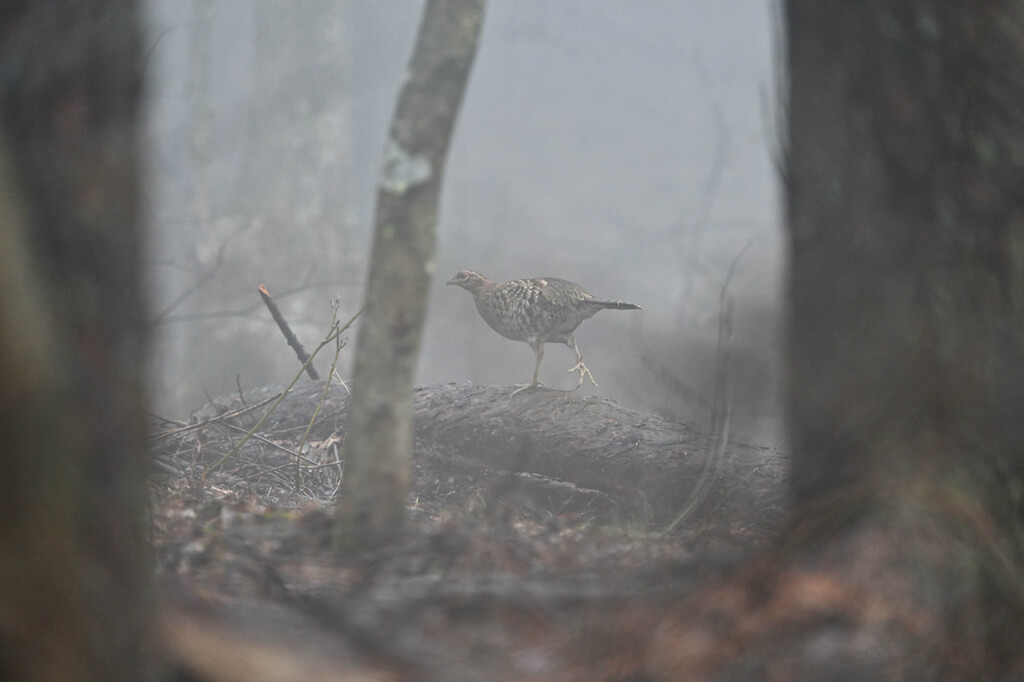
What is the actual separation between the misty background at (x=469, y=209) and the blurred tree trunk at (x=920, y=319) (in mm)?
422

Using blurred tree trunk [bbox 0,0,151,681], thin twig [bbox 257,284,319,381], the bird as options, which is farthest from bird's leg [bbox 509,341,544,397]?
blurred tree trunk [bbox 0,0,151,681]

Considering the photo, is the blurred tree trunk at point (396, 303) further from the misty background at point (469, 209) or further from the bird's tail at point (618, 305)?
the bird's tail at point (618, 305)

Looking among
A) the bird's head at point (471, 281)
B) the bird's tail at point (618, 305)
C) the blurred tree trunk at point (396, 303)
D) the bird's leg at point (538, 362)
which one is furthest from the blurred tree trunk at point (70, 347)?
the bird's head at point (471, 281)

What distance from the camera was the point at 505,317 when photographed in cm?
602

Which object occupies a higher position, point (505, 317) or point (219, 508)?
point (505, 317)

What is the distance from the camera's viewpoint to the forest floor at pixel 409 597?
6.17ft

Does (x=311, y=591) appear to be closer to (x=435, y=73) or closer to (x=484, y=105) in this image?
(x=435, y=73)

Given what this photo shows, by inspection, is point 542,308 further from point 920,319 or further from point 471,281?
point 920,319

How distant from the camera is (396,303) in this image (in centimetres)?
268

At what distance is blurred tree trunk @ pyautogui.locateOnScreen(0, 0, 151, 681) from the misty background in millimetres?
193

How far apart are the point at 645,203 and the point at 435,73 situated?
1338 inches

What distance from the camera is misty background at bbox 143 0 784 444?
6.88 metres

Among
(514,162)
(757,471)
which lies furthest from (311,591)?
(514,162)

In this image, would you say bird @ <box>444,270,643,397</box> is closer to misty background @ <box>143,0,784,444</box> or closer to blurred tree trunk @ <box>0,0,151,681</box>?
misty background @ <box>143,0,784,444</box>
